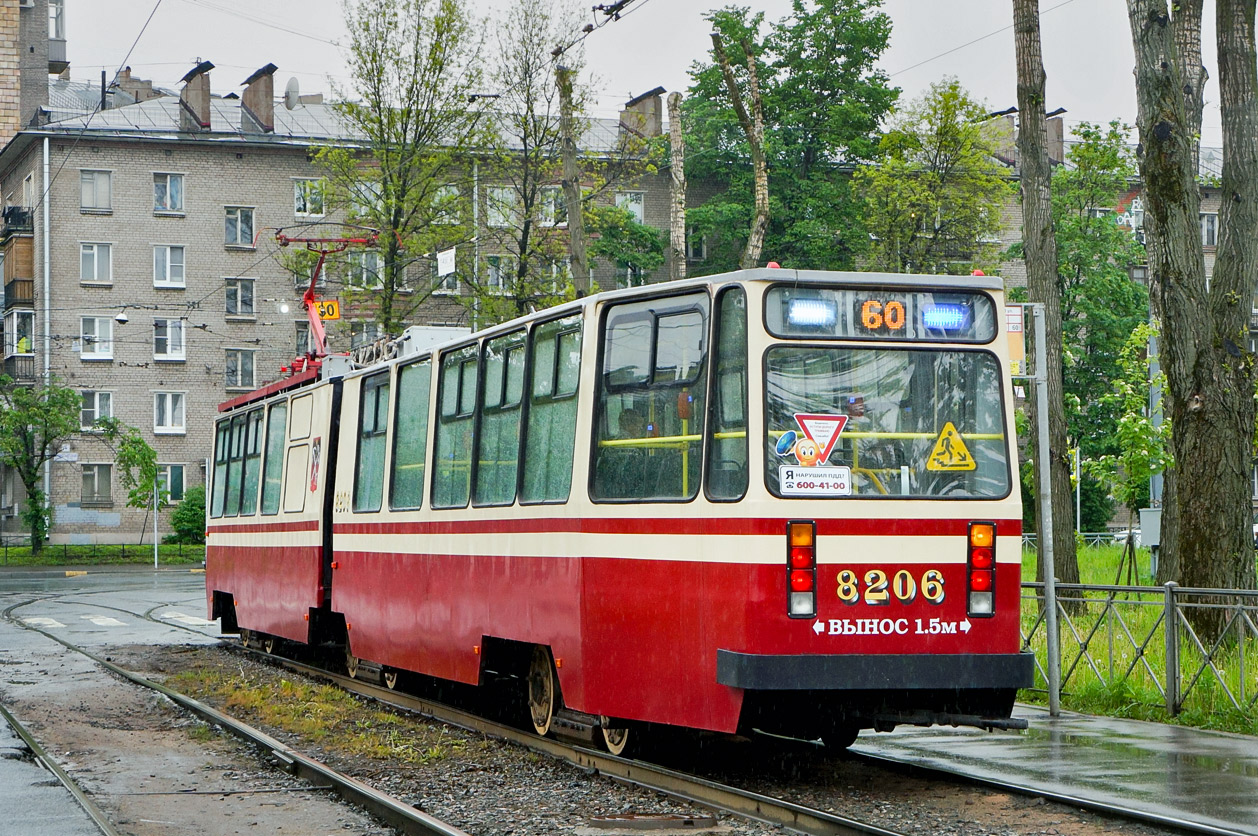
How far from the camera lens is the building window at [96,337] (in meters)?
59.1

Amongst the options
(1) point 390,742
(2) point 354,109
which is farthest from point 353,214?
(1) point 390,742

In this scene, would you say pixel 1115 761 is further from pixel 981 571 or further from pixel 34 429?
pixel 34 429

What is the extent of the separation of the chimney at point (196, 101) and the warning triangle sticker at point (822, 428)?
181 ft

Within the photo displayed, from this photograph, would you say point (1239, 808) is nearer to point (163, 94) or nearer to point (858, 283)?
point (858, 283)

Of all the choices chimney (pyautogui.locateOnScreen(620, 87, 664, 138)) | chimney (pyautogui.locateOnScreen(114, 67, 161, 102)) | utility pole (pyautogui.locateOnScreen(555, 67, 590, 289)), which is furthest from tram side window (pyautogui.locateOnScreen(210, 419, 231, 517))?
chimney (pyautogui.locateOnScreen(114, 67, 161, 102))

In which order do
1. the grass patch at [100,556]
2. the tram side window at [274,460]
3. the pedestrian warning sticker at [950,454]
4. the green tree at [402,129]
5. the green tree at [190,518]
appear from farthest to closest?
the green tree at [190,518] → the grass patch at [100,556] → the green tree at [402,129] → the tram side window at [274,460] → the pedestrian warning sticker at [950,454]

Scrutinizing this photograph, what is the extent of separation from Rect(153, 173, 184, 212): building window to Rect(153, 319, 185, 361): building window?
4.19 metres

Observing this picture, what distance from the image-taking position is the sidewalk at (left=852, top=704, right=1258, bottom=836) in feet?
28.0

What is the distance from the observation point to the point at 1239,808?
848cm

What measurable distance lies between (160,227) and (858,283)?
54.5 metres

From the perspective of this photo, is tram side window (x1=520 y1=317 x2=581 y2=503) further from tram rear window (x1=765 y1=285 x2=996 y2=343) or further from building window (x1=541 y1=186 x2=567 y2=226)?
building window (x1=541 y1=186 x2=567 y2=226)

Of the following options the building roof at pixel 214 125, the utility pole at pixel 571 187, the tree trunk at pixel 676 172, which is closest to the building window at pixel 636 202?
the building roof at pixel 214 125

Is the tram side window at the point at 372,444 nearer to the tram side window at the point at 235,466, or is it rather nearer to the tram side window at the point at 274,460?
the tram side window at the point at 274,460

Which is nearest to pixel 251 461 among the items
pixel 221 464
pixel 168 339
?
pixel 221 464
